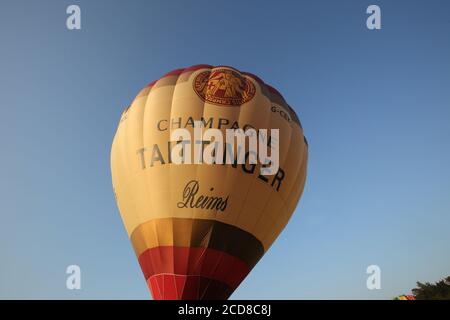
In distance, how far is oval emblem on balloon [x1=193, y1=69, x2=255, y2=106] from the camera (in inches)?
523

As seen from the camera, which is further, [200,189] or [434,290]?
[434,290]

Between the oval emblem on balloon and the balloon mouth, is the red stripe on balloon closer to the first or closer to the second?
the balloon mouth

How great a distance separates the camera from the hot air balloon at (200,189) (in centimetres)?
1231

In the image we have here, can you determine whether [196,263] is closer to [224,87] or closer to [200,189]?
[200,189]

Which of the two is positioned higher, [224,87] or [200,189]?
[224,87]

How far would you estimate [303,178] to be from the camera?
15.1 m

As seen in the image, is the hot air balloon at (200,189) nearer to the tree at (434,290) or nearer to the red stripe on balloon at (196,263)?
the red stripe on balloon at (196,263)

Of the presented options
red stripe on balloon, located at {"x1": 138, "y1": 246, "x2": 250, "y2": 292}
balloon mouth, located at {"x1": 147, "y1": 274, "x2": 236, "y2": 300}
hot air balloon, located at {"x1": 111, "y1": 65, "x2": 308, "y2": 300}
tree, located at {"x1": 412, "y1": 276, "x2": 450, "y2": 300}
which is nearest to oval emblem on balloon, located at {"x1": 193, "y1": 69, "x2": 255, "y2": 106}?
hot air balloon, located at {"x1": 111, "y1": 65, "x2": 308, "y2": 300}

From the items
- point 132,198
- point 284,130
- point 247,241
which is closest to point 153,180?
point 132,198

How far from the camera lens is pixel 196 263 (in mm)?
12148

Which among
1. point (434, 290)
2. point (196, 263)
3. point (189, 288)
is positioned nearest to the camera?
point (189, 288)

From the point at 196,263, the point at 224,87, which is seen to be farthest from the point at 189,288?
the point at 224,87

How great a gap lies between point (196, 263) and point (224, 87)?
535 centimetres
